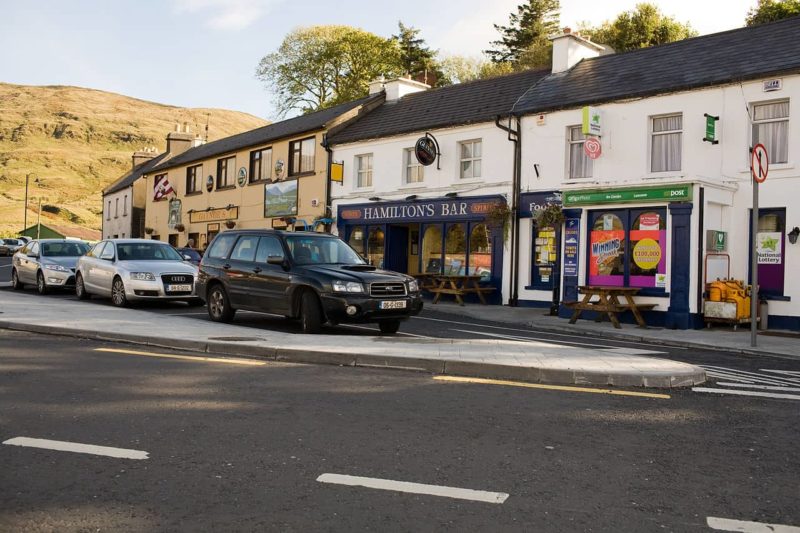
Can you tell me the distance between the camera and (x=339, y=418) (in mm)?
5918

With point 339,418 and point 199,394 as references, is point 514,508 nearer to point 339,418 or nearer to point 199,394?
point 339,418

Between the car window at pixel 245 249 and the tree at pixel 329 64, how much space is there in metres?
40.6

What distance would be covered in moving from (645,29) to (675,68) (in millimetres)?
30013

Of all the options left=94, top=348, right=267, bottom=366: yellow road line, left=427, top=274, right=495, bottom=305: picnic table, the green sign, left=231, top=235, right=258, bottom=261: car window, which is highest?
the green sign

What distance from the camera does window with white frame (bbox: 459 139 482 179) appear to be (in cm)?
2347

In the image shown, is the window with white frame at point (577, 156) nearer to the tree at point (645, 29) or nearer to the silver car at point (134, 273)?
the silver car at point (134, 273)

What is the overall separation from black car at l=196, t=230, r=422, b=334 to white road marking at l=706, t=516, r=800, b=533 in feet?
27.0

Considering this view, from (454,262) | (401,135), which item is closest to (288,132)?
(401,135)

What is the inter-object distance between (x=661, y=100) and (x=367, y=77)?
37451mm

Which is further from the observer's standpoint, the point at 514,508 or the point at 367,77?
the point at 367,77

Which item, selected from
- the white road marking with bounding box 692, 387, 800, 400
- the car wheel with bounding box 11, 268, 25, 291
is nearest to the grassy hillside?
the car wheel with bounding box 11, 268, 25, 291

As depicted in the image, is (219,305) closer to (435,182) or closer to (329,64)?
(435,182)

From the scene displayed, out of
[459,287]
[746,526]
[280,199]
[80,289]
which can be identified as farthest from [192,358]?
[280,199]

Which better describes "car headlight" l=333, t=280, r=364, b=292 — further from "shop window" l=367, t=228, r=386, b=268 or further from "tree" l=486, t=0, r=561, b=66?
"tree" l=486, t=0, r=561, b=66
